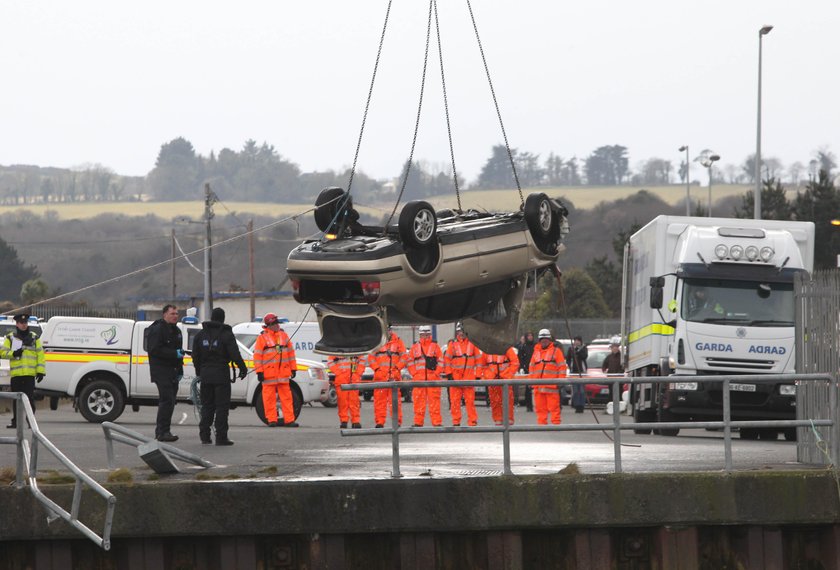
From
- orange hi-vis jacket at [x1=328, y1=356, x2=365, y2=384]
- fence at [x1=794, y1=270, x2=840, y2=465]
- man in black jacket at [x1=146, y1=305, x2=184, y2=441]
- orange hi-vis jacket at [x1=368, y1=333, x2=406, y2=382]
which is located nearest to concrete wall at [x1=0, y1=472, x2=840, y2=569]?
fence at [x1=794, y1=270, x2=840, y2=465]

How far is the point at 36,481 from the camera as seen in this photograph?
1188 centimetres

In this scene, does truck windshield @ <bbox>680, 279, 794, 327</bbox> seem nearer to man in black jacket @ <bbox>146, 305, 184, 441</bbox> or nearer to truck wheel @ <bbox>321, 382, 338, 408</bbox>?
man in black jacket @ <bbox>146, 305, 184, 441</bbox>

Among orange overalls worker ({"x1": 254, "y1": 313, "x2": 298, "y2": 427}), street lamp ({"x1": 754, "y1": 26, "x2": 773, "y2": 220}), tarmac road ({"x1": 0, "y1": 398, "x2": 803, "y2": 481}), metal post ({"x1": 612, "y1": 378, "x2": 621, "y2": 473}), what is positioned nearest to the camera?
metal post ({"x1": 612, "y1": 378, "x2": 621, "y2": 473})

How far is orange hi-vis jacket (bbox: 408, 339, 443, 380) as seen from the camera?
78.3 feet

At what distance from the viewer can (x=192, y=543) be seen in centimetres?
1188

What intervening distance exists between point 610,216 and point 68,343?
7032 centimetres

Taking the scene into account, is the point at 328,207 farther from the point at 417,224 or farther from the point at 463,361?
the point at 463,361

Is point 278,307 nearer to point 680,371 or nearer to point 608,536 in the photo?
point 680,371

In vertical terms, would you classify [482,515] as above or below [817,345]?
below

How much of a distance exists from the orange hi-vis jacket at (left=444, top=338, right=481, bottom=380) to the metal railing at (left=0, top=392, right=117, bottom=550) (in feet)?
39.8

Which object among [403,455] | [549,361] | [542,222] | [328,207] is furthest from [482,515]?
[549,361]

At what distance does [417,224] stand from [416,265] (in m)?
0.46

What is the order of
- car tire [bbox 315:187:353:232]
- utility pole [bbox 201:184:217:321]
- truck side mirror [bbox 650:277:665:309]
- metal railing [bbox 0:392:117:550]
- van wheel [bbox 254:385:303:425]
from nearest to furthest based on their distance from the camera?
metal railing [bbox 0:392:117:550] < car tire [bbox 315:187:353:232] < truck side mirror [bbox 650:277:665:309] < van wheel [bbox 254:385:303:425] < utility pole [bbox 201:184:217:321]

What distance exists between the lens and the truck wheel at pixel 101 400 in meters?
25.0
